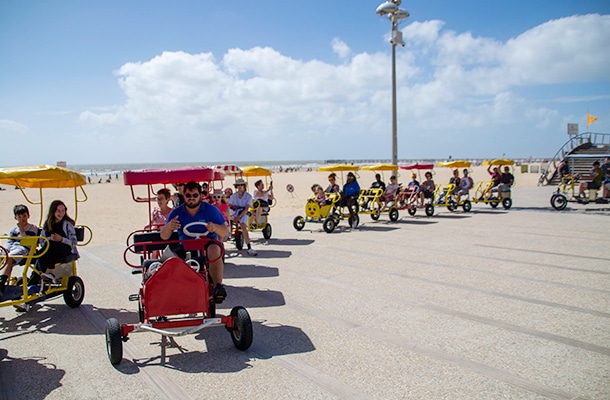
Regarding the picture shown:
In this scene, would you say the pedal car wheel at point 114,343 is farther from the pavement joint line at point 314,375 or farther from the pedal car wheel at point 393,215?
the pedal car wheel at point 393,215

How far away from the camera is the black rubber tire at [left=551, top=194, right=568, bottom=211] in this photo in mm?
16859

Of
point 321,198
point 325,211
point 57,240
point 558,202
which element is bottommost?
point 558,202

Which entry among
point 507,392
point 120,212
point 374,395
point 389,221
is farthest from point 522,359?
point 120,212

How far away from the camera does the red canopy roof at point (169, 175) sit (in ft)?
17.2

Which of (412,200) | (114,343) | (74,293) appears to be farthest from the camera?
(412,200)

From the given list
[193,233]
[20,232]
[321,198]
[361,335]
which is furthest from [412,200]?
[20,232]

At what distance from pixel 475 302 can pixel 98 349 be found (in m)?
4.59

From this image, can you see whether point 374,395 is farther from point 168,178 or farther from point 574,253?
point 574,253

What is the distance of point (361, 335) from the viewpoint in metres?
4.98

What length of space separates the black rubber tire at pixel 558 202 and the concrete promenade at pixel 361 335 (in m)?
8.41

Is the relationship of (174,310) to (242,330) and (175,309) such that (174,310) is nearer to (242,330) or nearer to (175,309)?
(175,309)

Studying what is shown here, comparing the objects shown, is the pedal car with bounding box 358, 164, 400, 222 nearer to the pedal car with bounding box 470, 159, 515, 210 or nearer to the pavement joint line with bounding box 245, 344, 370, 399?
the pedal car with bounding box 470, 159, 515, 210

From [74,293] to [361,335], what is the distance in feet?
13.1

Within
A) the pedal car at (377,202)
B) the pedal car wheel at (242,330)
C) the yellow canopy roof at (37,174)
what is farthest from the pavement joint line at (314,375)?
the pedal car at (377,202)
